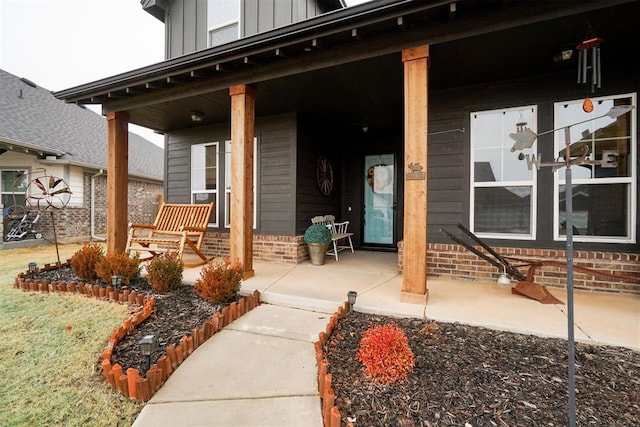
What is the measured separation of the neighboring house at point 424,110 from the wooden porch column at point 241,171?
15 mm

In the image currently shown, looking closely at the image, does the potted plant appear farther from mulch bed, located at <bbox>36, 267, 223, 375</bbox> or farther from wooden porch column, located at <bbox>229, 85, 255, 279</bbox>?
mulch bed, located at <bbox>36, 267, 223, 375</bbox>

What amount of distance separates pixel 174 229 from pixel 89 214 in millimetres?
5658

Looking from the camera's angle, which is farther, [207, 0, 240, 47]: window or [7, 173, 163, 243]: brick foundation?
[7, 173, 163, 243]: brick foundation

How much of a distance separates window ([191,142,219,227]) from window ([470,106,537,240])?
14.2 feet

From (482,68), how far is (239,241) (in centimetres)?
351

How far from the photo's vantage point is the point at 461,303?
2809 millimetres

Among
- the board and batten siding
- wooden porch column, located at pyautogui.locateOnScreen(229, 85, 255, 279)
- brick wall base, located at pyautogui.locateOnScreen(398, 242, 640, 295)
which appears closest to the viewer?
brick wall base, located at pyautogui.locateOnScreen(398, 242, 640, 295)

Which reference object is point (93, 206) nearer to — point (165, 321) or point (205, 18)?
point (205, 18)

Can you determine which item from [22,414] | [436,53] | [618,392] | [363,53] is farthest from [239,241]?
[618,392]

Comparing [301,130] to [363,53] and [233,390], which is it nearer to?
[363,53]

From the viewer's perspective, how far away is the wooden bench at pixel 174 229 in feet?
14.0

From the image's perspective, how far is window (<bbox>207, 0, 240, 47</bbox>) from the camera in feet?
17.3

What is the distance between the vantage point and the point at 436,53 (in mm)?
3041

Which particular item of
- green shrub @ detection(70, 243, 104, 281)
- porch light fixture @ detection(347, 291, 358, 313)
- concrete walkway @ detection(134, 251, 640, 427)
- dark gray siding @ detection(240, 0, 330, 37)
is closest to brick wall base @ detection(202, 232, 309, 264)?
concrete walkway @ detection(134, 251, 640, 427)
